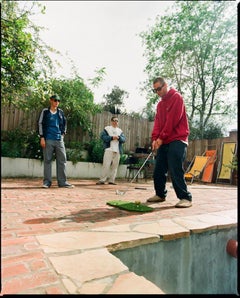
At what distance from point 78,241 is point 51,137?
312cm

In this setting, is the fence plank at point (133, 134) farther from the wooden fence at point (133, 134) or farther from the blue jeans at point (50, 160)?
the blue jeans at point (50, 160)

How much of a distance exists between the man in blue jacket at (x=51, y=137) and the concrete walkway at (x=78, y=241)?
5.16 ft

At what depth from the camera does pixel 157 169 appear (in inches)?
130

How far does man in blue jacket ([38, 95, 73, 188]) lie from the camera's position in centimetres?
434

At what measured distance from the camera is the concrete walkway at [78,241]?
1058mm

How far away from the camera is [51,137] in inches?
174

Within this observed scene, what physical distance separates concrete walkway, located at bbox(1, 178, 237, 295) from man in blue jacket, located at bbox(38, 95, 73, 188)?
1.57 m

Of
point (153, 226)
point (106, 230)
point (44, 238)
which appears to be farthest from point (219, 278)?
point (44, 238)

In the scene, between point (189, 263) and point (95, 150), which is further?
point (95, 150)

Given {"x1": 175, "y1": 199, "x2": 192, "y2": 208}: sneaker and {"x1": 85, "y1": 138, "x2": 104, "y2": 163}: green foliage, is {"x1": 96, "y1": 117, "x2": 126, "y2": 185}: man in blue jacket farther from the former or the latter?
{"x1": 175, "y1": 199, "x2": 192, "y2": 208}: sneaker

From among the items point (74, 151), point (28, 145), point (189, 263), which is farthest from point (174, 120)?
point (74, 151)

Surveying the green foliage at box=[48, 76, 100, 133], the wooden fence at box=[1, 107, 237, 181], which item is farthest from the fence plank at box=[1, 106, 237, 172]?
the green foliage at box=[48, 76, 100, 133]

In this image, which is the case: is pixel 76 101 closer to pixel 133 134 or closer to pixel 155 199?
pixel 133 134

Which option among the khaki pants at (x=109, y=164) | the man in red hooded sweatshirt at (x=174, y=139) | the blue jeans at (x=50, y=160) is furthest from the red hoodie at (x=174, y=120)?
the khaki pants at (x=109, y=164)
